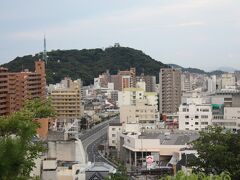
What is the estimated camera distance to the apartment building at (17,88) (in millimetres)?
37156

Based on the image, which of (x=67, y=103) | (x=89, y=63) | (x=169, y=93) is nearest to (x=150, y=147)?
(x=67, y=103)

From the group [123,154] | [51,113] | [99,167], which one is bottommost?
[123,154]

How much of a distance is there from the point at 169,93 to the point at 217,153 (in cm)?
4004

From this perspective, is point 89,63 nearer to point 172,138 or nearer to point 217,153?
point 172,138

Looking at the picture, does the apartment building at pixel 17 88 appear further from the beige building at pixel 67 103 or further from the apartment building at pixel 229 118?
the apartment building at pixel 229 118

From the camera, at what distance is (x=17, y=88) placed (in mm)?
39281

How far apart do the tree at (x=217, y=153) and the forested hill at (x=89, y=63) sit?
201 feet

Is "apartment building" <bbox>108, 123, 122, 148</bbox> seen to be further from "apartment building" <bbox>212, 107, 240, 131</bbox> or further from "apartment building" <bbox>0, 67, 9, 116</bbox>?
"apartment building" <bbox>0, 67, 9, 116</bbox>

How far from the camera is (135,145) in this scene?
27797 mm

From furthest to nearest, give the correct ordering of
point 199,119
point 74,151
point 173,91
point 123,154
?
point 173,91
point 199,119
point 123,154
point 74,151

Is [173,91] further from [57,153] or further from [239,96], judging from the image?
[57,153]

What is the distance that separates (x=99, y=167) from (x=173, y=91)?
40.3m

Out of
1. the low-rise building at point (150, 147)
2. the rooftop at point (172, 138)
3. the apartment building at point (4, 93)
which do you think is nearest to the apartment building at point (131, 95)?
the apartment building at point (4, 93)

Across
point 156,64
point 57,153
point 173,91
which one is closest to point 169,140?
point 57,153
